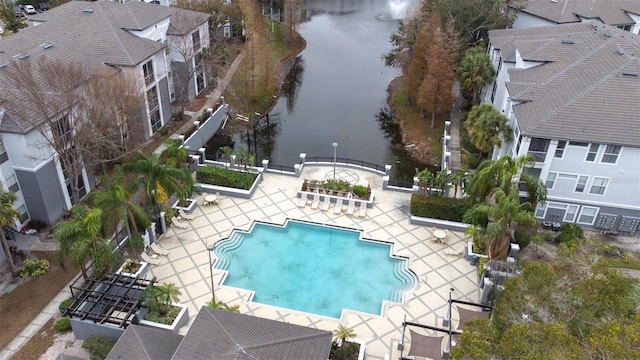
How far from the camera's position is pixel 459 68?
46906 millimetres

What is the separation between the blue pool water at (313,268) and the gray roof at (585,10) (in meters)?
38.3

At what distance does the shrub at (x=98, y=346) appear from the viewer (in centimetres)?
2369

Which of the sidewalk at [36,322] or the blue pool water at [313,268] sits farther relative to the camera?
the blue pool water at [313,268]

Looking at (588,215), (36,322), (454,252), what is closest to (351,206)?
(454,252)

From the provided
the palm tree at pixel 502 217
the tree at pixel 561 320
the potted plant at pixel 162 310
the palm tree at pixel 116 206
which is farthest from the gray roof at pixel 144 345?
the palm tree at pixel 502 217

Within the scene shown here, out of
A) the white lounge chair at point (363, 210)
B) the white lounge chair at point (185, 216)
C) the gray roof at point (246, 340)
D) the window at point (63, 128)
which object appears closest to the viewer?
the gray roof at point (246, 340)

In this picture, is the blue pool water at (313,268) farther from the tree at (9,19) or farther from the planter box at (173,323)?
the tree at (9,19)

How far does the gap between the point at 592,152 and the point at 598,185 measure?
105 inches

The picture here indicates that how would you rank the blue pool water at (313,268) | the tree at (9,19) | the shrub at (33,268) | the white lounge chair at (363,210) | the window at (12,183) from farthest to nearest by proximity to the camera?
the tree at (9,19), the white lounge chair at (363,210), the window at (12,183), the blue pool water at (313,268), the shrub at (33,268)

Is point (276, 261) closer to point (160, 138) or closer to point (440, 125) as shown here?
point (160, 138)

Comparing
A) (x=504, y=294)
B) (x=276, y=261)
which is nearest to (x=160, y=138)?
(x=276, y=261)

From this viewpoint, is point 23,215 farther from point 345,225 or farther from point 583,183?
point 583,183

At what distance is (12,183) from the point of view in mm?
30844

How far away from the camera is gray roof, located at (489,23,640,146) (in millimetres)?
30891
